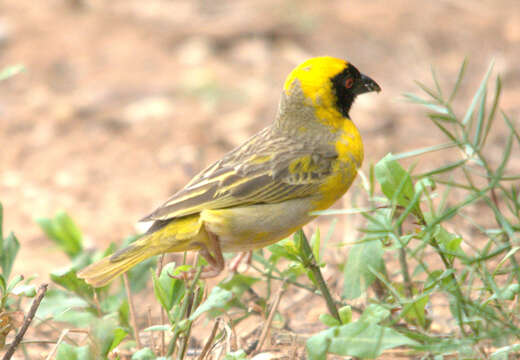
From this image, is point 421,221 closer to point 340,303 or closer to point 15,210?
point 340,303

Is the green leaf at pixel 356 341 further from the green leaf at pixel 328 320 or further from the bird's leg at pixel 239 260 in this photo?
the bird's leg at pixel 239 260

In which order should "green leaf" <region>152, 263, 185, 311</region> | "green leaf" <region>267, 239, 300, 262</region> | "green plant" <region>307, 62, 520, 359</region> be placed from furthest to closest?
1. "green leaf" <region>267, 239, 300, 262</region>
2. "green leaf" <region>152, 263, 185, 311</region>
3. "green plant" <region>307, 62, 520, 359</region>

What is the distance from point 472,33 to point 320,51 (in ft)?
6.12

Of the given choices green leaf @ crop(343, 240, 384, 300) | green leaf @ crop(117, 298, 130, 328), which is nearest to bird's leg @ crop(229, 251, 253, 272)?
green leaf @ crop(117, 298, 130, 328)

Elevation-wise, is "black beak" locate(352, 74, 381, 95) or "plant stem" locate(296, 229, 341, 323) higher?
"black beak" locate(352, 74, 381, 95)

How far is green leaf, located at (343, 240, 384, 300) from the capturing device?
10.2 feet

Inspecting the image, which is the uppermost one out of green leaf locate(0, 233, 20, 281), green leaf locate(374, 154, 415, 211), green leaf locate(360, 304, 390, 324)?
green leaf locate(374, 154, 415, 211)

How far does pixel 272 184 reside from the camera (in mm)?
3529

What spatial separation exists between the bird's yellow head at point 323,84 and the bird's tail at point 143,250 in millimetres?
983

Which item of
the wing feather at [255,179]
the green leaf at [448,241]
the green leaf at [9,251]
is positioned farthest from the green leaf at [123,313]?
the green leaf at [448,241]

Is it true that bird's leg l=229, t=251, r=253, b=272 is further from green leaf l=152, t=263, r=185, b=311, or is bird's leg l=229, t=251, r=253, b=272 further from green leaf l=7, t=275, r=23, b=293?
green leaf l=7, t=275, r=23, b=293

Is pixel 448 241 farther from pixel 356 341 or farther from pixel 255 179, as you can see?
pixel 255 179

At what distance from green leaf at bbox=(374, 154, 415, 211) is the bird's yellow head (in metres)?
1.13

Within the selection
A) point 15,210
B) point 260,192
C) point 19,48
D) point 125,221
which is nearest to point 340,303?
point 260,192
